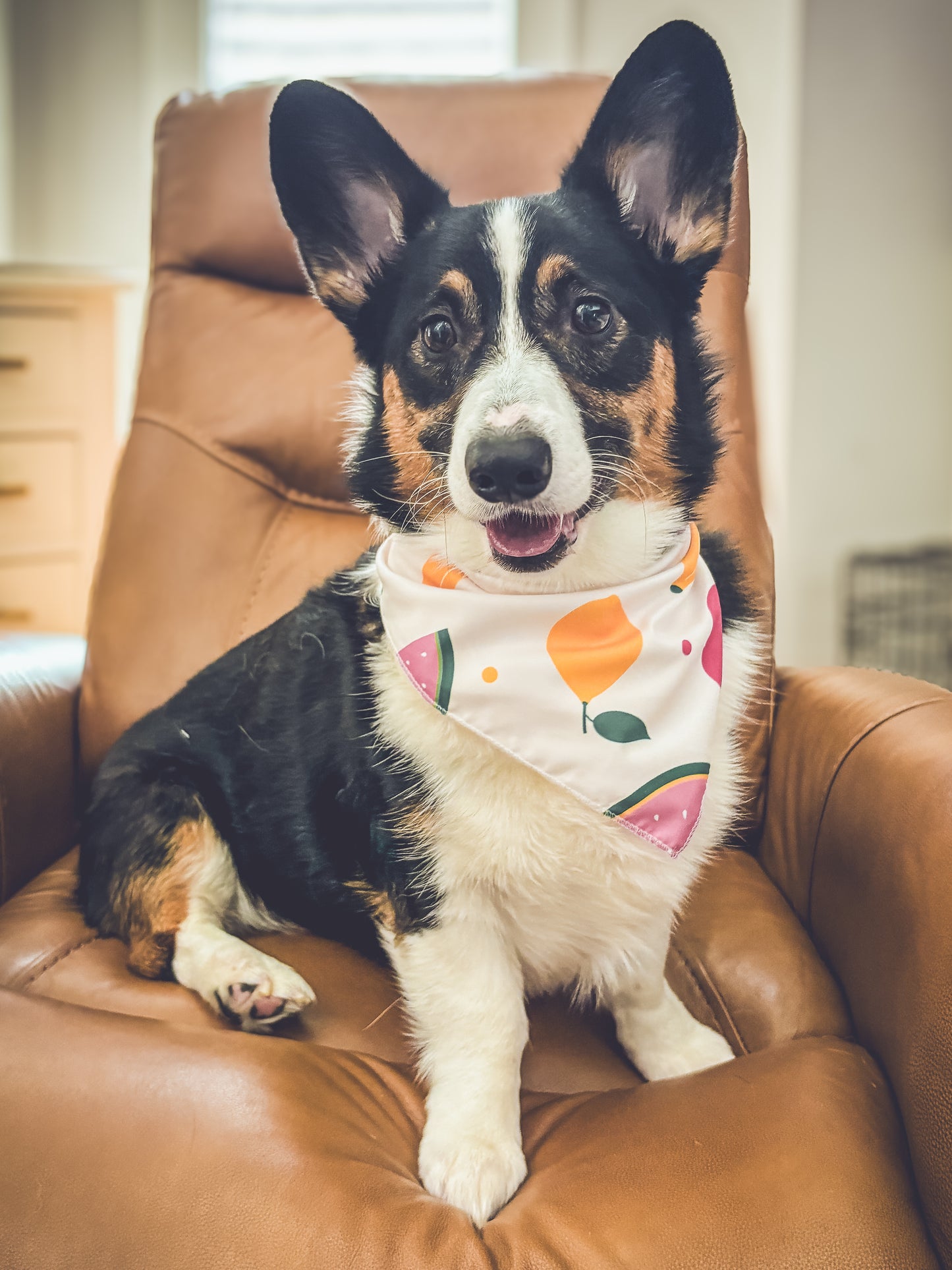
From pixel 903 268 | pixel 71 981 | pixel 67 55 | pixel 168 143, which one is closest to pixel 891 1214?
pixel 71 981

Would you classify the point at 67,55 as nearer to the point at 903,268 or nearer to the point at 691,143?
the point at 903,268

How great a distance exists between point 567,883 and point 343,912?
1.08 feet

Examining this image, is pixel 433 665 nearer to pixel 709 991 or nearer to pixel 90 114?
pixel 709 991

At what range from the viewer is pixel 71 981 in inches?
46.0

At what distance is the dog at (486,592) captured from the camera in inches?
41.0

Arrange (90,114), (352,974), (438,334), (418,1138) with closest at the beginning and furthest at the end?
(418,1138)
(438,334)
(352,974)
(90,114)

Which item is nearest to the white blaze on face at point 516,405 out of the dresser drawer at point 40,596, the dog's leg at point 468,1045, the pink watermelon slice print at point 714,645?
the pink watermelon slice print at point 714,645

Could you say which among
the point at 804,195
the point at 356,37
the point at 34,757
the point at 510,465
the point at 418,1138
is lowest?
the point at 418,1138

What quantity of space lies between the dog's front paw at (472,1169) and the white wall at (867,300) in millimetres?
2364

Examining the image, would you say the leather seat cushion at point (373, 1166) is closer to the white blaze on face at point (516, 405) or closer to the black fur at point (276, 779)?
the black fur at point (276, 779)

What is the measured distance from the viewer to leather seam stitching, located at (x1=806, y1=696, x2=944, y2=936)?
1.20m

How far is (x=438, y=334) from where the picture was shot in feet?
3.67

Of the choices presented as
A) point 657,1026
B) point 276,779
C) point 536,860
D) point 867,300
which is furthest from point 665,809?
point 867,300

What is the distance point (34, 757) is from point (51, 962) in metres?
0.34
